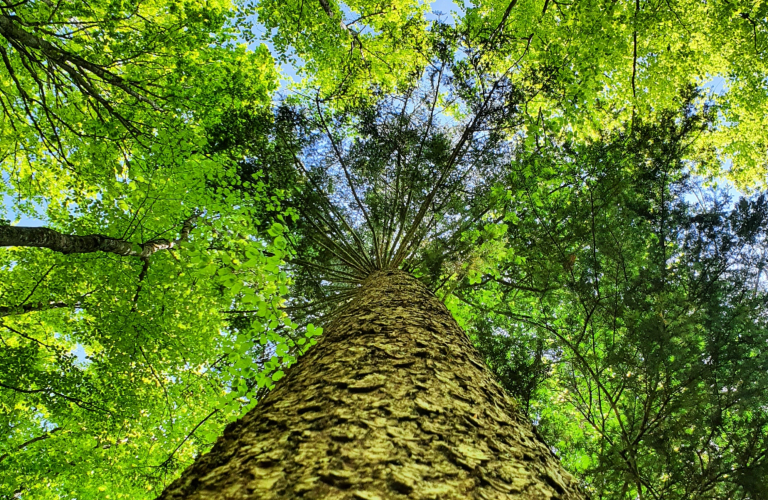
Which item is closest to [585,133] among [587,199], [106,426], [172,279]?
[587,199]

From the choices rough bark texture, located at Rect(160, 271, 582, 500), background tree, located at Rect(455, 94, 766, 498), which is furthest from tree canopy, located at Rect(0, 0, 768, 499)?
rough bark texture, located at Rect(160, 271, 582, 500)

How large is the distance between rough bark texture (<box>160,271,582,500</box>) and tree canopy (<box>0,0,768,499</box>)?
1.25 meters

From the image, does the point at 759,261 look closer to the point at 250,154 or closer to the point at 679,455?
the point at 679,455

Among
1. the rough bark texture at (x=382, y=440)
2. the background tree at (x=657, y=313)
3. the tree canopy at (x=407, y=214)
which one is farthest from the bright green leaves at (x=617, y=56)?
the rough bark texture at (x=382, y=440)

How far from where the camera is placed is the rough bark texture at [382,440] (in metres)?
0.86

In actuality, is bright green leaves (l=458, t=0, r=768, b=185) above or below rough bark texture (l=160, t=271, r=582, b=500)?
above

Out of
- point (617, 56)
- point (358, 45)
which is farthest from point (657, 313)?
point (358, 45)

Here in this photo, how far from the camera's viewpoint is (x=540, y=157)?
17.4 ft

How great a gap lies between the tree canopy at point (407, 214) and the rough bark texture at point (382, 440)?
1250mm

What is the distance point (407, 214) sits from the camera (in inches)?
290

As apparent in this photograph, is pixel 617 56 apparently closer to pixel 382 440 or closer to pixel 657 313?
pixel 657 313

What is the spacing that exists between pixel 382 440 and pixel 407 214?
256 inches

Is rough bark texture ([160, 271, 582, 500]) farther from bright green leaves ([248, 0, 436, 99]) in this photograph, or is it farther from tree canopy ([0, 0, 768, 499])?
bright green leaves ([248, 0, 436, 99])

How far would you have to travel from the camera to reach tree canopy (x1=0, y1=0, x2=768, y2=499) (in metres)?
4.14
